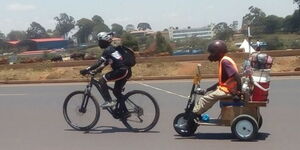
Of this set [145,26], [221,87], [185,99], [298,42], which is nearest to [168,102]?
[185,99]

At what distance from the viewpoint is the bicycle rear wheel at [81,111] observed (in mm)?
9984

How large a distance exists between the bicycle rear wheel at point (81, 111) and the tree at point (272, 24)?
36761 millimetres

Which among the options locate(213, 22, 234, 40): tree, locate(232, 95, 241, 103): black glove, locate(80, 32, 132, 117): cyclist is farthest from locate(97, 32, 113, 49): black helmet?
locate(213, 22, 234, 40): tree

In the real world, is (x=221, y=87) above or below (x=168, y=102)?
above

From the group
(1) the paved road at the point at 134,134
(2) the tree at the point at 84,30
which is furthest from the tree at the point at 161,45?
(2) the tree at the point at 84,30

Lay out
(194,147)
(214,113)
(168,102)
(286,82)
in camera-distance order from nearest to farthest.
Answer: (194,147) → (214,113) → (168,102) → (286,82)

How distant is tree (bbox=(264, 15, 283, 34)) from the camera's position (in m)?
46.2

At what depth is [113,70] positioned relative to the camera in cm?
980

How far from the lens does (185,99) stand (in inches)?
580

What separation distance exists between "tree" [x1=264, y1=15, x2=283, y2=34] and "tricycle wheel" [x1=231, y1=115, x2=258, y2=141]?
37836 millimetres

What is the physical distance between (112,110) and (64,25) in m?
86.7

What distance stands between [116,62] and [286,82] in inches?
387

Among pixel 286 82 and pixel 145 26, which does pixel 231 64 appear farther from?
pixel 145 26

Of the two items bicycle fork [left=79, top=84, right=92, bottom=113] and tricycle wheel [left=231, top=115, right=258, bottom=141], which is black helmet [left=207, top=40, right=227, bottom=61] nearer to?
tricycle wheel [left=231, top=115, right=258, bottom=141]
